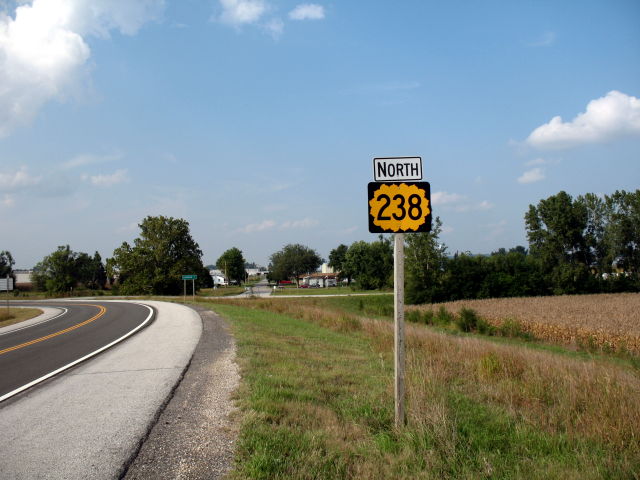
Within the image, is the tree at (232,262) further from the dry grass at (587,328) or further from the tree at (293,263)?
the dry grass at (587,328)

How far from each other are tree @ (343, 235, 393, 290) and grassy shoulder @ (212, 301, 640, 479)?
73.5m

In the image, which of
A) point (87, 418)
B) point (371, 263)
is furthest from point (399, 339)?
point (371, 263)

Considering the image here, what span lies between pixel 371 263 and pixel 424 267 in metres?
34.7

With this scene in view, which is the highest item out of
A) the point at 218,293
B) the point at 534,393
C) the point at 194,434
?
the point at 194,434

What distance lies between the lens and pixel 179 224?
75188 mm

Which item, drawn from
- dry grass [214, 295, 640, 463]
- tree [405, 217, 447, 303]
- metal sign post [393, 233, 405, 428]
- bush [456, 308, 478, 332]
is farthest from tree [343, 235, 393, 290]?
metal sign post [393, 233, 405, 428]

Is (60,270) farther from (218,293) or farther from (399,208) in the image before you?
(399,208)

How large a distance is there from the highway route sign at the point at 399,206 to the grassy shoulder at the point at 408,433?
2.26 meters

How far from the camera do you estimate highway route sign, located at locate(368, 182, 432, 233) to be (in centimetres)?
541

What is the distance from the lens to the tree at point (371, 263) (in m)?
88.9

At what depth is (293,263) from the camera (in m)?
151

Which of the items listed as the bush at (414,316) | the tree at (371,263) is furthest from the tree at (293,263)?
the bush at (414,316)

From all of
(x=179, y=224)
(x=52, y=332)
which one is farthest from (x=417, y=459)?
(x=179, y=224)

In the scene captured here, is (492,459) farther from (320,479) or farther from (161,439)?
(161,439)
